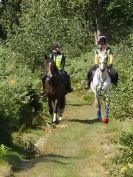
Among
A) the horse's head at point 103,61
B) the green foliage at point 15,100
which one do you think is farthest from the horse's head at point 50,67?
the horse's head at point 103,61

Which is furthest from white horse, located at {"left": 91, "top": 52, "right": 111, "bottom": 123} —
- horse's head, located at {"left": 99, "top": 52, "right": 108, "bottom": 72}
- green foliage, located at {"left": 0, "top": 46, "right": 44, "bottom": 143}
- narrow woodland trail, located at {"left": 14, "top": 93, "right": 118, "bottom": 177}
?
green foliage, located at {"left": 0, "top": 46, "right": 44, "bottom": 143}

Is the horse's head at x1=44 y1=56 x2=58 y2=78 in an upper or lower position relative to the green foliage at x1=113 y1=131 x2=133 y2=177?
upper

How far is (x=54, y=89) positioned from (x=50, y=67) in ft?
4.13

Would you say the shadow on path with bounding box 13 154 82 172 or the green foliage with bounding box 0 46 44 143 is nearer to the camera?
the shadow on path with bounding box 13 154 82 172

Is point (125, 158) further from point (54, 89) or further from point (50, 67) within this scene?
point (54, 89)

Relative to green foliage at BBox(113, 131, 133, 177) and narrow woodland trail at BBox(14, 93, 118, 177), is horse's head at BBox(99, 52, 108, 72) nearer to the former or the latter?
narrow woodland trail at BBox(14, 93, 118, 177)

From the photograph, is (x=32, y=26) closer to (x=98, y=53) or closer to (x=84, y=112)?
(x=84, y=112)

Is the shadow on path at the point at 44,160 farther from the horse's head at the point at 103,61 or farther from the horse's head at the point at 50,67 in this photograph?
the horse's head at the point at 103,61

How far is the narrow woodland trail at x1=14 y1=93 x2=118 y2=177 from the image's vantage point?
12890 millimetres

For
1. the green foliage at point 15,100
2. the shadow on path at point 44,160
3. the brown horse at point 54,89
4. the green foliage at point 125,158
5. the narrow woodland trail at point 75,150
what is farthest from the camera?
the brown horse at point 54,89

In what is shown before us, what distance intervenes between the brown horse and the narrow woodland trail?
0.56 metres

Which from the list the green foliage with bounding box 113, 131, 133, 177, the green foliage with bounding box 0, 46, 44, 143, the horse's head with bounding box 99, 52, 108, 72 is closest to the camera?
the green foliage with bounding box 113, 131, 133, 177

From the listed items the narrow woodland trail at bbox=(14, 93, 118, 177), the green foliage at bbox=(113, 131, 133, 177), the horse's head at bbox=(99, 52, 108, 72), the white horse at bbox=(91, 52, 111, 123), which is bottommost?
the narrow woodland trail at bbox=(14, 93, 118, 177)

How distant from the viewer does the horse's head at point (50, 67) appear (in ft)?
67.8
